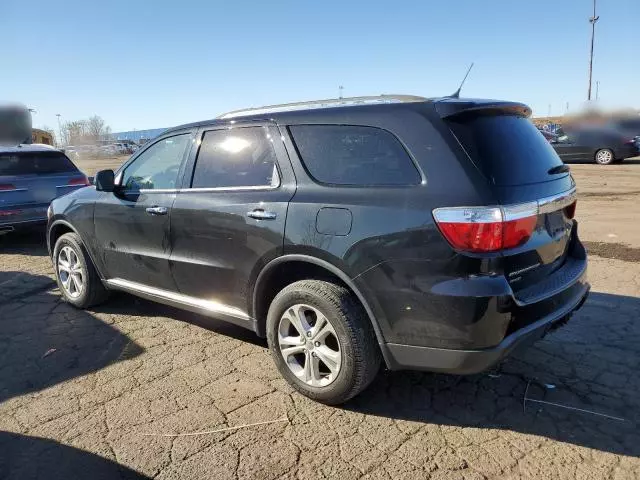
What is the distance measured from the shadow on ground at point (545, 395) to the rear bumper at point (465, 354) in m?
0.18

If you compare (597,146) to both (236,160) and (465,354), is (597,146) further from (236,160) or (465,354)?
(465,354)

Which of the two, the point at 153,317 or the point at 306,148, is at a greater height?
the point at 306,148

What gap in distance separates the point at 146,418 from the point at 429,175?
7.18 feet

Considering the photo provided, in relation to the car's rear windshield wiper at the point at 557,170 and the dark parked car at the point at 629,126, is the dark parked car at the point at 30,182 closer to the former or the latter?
the car's rear windshield wiper at the point at 557,170

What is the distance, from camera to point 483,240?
8.30 ft

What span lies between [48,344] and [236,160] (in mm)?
2228

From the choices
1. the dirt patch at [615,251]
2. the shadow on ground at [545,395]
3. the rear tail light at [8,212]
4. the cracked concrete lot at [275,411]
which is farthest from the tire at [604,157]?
the rear tail light at [8,212]

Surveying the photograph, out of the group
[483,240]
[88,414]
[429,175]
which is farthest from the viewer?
[88,414]

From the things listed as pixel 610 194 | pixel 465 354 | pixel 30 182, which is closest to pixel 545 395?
pixel 465 354

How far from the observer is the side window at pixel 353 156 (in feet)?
9.32

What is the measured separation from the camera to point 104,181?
14.6ft

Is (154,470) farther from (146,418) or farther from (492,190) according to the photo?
(492,190)

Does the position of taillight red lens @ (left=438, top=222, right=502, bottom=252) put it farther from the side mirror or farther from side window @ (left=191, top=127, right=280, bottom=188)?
the side mirror

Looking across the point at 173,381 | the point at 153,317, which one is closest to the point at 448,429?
the point at 173,381
